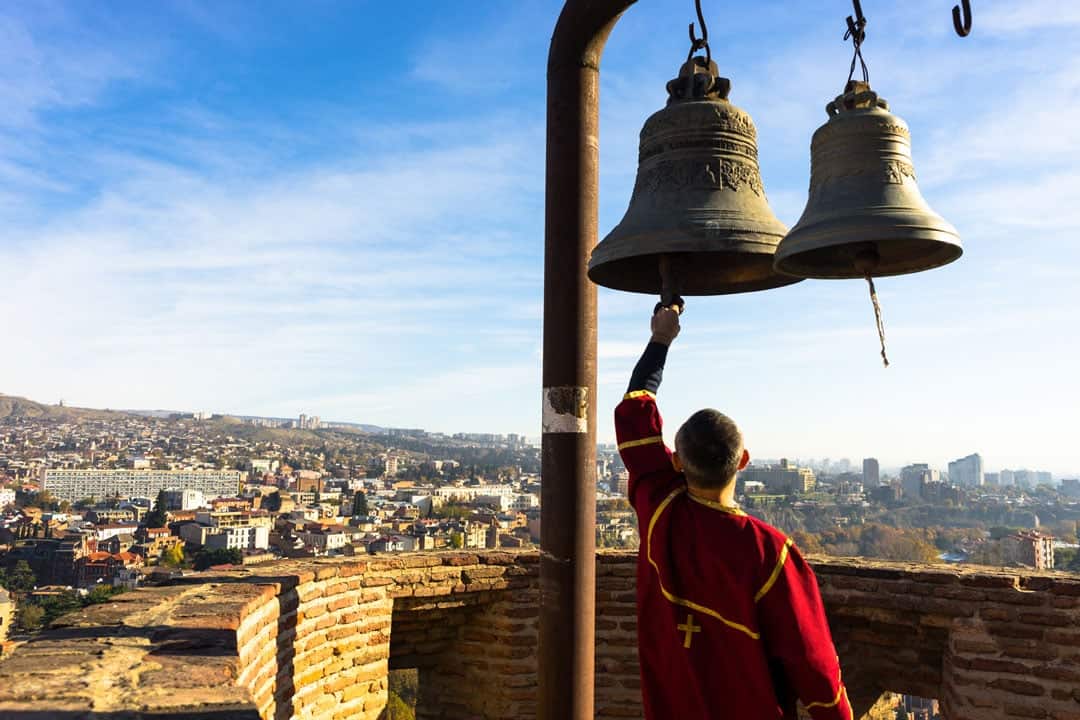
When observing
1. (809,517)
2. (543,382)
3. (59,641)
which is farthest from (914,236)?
(809,517)

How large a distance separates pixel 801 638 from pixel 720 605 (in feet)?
0.64

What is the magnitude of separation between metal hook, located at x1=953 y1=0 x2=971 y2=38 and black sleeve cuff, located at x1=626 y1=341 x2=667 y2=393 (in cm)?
129

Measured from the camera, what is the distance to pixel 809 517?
73000 mm

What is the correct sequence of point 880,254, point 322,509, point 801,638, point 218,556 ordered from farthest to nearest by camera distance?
point 322,509 < point 218,556 < point 880,254 < point 801,638

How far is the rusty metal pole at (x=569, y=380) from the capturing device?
9.37ft

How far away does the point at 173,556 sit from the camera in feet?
207

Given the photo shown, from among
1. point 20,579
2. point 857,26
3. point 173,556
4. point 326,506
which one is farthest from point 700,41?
point 326,506

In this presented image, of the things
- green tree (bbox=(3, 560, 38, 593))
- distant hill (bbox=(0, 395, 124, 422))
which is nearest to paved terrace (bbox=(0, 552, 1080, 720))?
green tree (bbox=(3, 560, 38, 593))

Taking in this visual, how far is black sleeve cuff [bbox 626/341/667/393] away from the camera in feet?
7.84

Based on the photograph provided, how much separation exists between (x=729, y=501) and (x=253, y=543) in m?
76.6

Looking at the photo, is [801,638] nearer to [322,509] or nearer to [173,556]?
[173,556]

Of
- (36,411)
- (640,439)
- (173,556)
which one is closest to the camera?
(640,439)

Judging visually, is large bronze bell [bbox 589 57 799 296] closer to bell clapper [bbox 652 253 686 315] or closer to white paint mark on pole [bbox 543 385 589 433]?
bell clapper [bbox 652 253 686 315]

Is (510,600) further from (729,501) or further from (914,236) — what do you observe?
(914,236)
